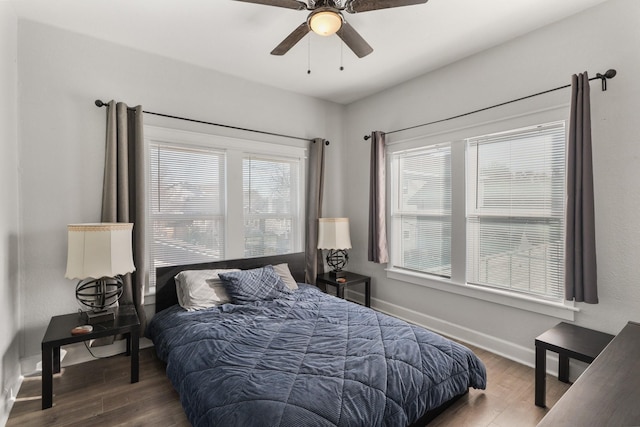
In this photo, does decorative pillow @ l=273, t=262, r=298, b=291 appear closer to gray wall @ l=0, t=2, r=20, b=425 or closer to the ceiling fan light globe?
gray wall @ l=0, t=2, r=20, b=425

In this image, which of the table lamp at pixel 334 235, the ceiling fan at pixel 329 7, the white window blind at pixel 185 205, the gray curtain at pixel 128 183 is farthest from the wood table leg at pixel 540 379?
the gray curtain at pixel 128 183

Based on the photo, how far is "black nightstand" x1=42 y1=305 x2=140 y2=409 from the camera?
2064 mm

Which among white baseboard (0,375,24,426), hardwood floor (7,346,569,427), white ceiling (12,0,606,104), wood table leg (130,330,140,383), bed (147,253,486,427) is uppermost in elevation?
white ceiling (12,0,606,104)

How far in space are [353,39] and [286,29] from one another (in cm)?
77

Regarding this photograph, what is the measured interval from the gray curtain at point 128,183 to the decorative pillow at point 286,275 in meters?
1.29

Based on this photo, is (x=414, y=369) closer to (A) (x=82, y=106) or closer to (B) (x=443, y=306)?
(B) (x=443, y=306)

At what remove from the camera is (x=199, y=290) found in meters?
2.87

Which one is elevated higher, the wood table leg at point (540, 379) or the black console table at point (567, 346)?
the black console table at point (567, 346)

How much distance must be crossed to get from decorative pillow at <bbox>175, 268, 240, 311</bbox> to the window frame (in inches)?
79.4

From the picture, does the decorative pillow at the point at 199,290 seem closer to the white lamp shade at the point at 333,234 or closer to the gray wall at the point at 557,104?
the white lamp shade at the point at 333,234

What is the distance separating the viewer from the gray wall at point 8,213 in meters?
2.05

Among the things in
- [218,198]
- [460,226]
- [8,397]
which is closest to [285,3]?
[218,198]

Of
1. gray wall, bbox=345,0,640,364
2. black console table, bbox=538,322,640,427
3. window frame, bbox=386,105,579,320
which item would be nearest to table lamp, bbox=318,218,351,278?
window frame, bbox=386,105,579,320

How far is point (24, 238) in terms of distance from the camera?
2.47 meters
